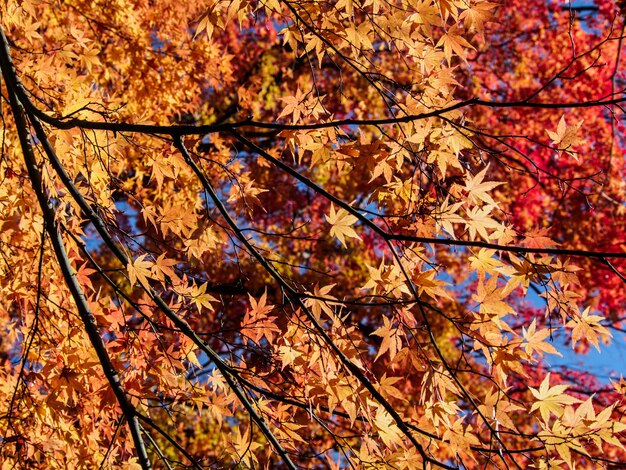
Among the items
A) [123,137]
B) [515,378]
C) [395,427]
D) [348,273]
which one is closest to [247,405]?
[395,427]

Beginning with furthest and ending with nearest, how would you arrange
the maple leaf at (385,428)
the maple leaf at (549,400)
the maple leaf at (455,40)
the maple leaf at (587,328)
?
the maple leaf at (455,40), the maple leaf at (385,428), the maple leaf at (587,328), the maple leaf at (549,400)

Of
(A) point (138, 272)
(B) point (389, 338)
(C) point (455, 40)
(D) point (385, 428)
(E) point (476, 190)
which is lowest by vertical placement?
(D) point (385, 428)

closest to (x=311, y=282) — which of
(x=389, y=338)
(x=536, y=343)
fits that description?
(x=389, y=338)

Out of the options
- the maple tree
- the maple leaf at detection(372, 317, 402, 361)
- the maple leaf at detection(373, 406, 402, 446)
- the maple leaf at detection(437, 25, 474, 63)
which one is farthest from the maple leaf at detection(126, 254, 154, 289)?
the maple leaf at detection(437, 25, 474, 63)

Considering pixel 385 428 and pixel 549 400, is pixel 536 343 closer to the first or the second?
pixel 549 400

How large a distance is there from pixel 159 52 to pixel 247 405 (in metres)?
4.26

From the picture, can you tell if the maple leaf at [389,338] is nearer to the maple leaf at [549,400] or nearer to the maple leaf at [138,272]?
the maple leaf at [549,400]

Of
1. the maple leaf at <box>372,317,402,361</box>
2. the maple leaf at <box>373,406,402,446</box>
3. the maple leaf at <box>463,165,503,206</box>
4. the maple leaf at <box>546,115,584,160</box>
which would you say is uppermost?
the maple leaf at <box>546,115,584,160</box>

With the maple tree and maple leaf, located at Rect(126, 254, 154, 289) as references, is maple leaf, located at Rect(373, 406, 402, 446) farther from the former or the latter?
maple leaf, located at Rect(126, 254, 154, 289)

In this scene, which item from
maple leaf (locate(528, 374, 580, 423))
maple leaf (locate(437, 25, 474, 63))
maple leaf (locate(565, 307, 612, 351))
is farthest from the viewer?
maple leaf (locate(437, 25, 474, 63))

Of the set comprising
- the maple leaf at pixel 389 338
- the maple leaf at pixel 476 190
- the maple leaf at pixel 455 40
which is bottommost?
the maple leaf at pixel 389 338

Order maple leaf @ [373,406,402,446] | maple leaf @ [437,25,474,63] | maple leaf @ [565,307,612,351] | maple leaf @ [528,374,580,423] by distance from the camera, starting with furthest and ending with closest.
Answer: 1. maple leaf @ [437,25,474,63]
2. maple leaf @ [373,406,402,446]
3. maple leaf @ [565,307,612,351]
4. maple leaf @ [528,374,580,423]

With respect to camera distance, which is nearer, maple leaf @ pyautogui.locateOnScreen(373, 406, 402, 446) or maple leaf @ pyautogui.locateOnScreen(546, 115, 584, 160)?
maple leaf @ pyautogui.locateOnScreen(546, 115, 584, 160)

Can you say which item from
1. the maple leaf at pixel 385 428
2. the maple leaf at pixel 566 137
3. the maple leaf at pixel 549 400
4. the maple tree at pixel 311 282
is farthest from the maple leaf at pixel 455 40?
the maple leaf at pixel 385 428
